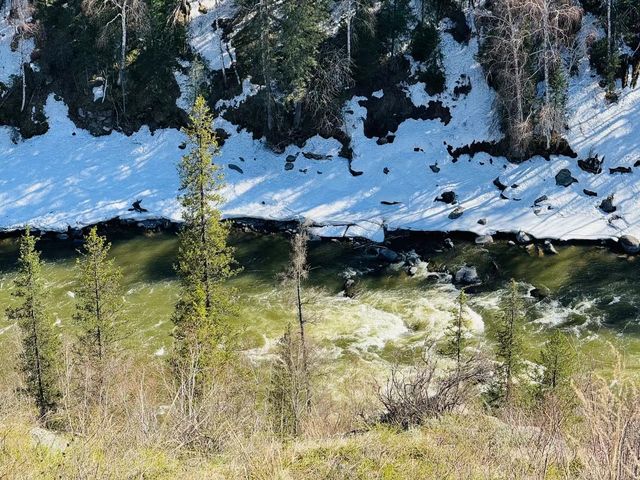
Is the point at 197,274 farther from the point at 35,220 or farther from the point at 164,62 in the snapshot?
the point at 164,62

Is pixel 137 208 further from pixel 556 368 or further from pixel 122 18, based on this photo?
pixel 556 368

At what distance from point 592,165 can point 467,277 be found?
14934 millimetres

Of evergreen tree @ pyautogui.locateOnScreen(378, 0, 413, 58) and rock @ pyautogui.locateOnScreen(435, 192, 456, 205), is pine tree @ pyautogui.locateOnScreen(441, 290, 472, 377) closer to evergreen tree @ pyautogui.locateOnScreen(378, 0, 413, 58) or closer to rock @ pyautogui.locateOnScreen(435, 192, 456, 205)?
rock @ pyautogui.locateOnScreen(435, 192, 456, 205)

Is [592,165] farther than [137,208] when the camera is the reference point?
No

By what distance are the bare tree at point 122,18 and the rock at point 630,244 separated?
3984 centimetres

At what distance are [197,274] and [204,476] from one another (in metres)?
14.5

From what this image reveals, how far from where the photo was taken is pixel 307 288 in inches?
1190

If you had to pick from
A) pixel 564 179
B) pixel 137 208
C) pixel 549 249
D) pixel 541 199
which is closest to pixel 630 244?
pixel 549 249

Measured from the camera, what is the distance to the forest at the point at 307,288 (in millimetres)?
8055

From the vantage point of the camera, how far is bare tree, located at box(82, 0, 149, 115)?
45.6 m

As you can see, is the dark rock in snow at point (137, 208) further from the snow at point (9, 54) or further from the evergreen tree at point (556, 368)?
the evergreen tree at point (556, 368)

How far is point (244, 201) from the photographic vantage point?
4053 centimetres

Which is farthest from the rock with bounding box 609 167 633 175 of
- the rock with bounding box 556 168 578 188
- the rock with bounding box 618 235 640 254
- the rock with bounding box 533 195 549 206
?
the rock with bounding box 618 235 640 254

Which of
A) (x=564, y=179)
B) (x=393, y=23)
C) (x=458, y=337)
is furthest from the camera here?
(x=393, y=23)
